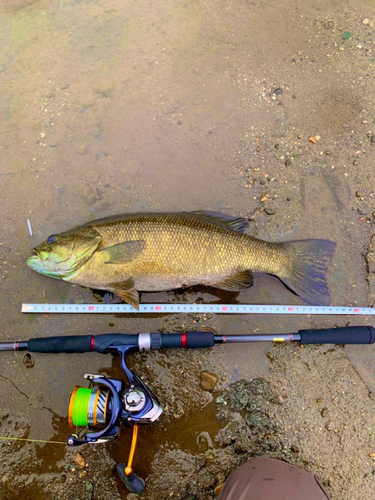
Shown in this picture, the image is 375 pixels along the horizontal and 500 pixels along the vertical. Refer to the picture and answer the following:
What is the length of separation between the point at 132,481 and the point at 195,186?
245 cm

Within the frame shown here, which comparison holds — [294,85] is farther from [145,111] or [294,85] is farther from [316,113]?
[145,111]

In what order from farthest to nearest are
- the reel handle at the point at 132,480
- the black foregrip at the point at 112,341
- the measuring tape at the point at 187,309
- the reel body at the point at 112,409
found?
1. the measuring tape at the point at 187,309
2. the black foregrip at the point at 112,341
3. the reel handle at the point at 132,480
4. the reel body at the point at 112,409

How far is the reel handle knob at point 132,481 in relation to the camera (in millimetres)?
2238

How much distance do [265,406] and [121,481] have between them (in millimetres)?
1302

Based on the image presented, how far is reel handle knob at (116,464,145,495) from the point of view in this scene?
224 centimetres

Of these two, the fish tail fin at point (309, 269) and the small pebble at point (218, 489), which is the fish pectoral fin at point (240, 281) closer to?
the fish tail fin at point (309, 269)

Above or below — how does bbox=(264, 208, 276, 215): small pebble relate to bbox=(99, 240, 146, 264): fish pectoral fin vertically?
below

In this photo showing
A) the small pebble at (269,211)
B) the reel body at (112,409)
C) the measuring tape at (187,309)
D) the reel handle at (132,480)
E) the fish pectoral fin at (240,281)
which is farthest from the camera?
the small pebble at (269,211)

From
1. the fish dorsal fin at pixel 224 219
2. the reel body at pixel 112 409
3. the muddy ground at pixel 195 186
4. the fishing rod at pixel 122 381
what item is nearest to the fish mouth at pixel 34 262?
the muddy ground at pixel 195 186

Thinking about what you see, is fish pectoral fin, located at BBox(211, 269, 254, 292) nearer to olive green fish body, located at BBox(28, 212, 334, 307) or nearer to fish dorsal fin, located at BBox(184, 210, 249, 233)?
olive green fish body, located at BBox(28, 212, 334, 307)

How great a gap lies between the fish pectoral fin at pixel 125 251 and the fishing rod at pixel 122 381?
59cm

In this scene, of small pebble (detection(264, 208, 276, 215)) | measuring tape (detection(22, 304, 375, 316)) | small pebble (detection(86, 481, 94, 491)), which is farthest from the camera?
small pebble (detection(264, 208, 276, 215))

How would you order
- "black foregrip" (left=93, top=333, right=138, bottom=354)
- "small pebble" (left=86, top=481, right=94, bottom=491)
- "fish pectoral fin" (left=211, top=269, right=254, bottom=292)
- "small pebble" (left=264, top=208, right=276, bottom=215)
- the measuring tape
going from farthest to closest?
"small pebble" (left=264, top=208, right=276, bottom=215) → the measuring tape → "fish pectoral fin" (left=211, top=269, right=254, bottom=292) → "small pebble" (left=86, top=481, right=94, bottom=491) → "black foregrip" (left=93, top=333, right=138, bottom=354)


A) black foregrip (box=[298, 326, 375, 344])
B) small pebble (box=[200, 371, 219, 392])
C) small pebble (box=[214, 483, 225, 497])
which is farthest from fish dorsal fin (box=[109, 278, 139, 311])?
small pebble (box=[214, 483, 225, 497])
